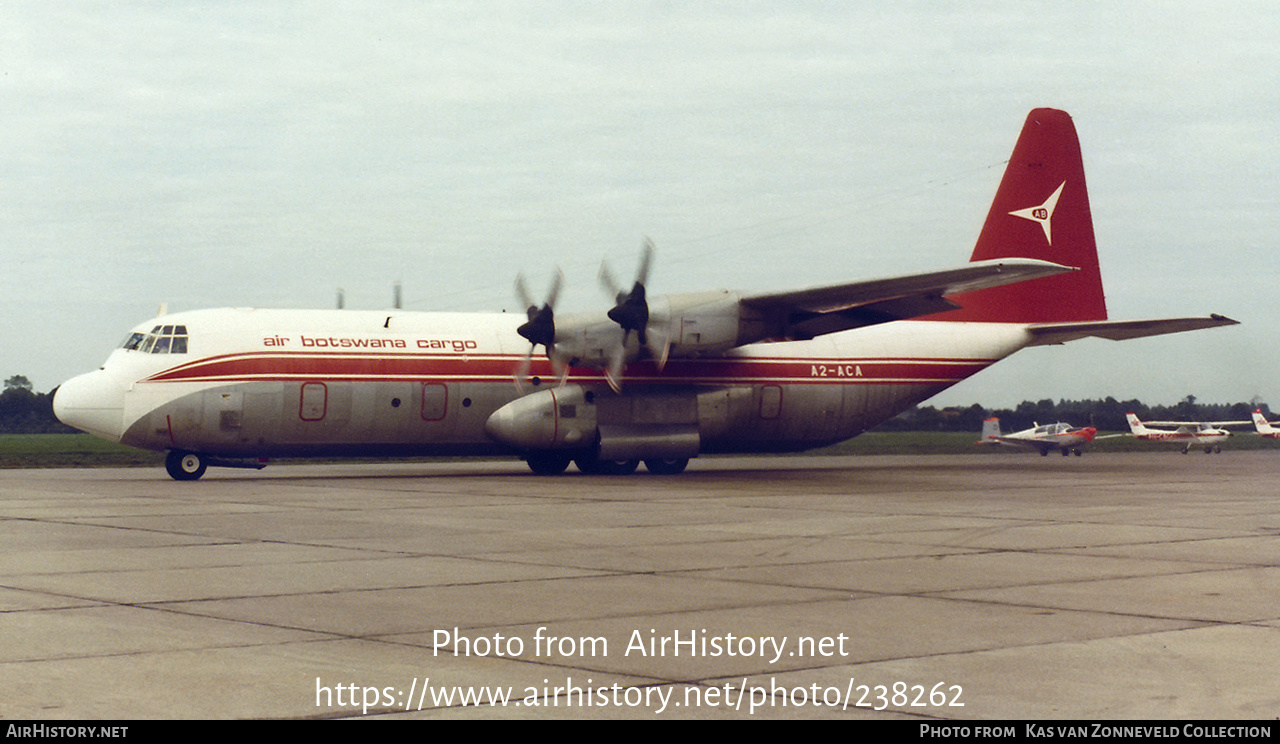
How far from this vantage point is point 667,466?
106 feet

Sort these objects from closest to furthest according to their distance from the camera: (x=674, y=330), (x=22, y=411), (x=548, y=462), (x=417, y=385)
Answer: (x=674, y=330) → (x=417, y=385) → (x=548, y=462) → (x=22, y=411)

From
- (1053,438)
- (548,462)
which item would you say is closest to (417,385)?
(548,462)

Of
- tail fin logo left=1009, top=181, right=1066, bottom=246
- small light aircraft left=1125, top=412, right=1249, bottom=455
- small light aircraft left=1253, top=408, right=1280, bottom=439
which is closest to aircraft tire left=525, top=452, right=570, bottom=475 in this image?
tail fin logo left=1009, top=181, right=1066, bottom=246

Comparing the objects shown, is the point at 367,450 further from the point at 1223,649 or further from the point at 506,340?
the point at 1223,649

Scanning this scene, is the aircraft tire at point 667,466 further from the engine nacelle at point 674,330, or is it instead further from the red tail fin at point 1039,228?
the red tail fin at point 1039,228

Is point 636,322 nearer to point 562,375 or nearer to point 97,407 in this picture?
point 562,375

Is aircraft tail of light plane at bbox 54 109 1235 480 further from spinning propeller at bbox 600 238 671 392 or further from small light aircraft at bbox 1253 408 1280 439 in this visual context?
small light aircraft at bbox 1253 408 1280 439

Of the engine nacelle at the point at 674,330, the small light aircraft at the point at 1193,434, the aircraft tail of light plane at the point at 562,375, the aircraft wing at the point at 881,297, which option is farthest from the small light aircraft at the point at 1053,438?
the engine nacelle at the point at 674,330

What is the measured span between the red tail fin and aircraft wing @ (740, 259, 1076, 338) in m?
6.10

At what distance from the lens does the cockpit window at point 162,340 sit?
88.7 ft

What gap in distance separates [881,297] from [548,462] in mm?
9312

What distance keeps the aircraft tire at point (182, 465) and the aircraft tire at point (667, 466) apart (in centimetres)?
1076

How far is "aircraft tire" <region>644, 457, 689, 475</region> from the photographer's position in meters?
31.7

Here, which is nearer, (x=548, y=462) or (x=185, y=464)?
(x=185, y=464)
